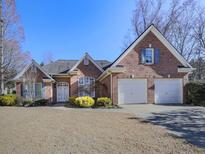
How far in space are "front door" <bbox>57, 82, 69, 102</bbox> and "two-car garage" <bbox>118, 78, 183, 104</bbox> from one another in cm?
895

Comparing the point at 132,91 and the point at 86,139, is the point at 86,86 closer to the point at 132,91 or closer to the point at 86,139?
the point at 132,91

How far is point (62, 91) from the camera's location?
27.7 m

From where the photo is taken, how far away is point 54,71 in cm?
2803

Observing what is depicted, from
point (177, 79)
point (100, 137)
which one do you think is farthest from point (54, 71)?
point (100, 137)

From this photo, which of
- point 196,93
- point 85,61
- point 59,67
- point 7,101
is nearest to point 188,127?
point 196,93

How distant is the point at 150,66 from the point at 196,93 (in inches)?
178

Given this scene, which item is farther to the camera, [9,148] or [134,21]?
[134,21]

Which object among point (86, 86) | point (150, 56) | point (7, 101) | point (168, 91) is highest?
point (150, 56)

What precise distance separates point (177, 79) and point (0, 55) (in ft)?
61.4

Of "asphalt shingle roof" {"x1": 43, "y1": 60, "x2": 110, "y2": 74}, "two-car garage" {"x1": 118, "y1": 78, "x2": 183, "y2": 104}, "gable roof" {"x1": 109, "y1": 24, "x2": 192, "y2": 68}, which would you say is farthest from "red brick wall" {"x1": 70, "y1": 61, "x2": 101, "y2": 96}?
"two-car garage" {"x1": 118, "y1": 78, "x2": 183, "y2": 104}

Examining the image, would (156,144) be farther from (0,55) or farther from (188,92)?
(0,55)

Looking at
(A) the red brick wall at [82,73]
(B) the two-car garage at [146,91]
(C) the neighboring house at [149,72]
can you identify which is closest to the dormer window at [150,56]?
(C) the neighboring house at [149,72]

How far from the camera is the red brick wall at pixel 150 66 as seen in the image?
68.6 ft

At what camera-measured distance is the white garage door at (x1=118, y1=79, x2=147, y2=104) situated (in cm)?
2075
